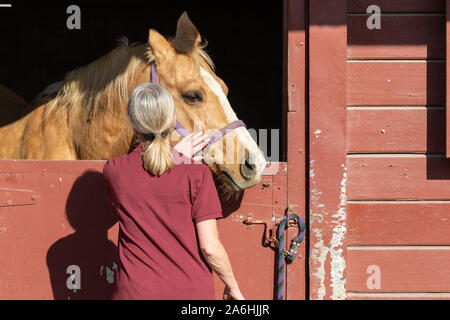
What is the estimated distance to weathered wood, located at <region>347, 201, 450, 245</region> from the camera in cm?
261

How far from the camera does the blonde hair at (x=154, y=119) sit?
178 centimetres

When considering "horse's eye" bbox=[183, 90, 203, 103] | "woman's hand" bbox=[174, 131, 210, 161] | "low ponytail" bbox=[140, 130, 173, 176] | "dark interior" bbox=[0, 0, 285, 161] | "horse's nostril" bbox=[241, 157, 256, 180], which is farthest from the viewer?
"dark interior" bbox=[0, 0, 285, 161]

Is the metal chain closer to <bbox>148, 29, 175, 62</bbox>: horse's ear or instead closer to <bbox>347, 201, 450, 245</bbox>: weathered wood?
<bbox>347, 201, 450, 245</bbox>: weathered wood

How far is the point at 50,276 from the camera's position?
2.50 meters

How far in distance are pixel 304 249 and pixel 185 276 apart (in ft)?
3.09

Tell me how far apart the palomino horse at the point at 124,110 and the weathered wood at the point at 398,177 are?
0.53 metres

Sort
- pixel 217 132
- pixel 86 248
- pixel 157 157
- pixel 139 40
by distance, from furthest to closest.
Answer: pixel 139 40
pixel 86 248
pixel 217 132
pixel 157 157

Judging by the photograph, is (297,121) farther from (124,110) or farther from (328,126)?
(124,110)

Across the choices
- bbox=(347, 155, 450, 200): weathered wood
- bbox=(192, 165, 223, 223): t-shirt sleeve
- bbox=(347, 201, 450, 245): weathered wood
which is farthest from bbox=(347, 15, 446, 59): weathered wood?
bbox=(192, 165, 223, 223): t-shirt sleeve

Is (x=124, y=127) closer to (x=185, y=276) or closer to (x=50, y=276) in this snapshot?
(x=50, y=276)

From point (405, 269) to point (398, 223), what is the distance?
219 millimetres

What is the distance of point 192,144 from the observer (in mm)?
2301

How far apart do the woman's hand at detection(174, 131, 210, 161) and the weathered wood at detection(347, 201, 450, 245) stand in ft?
2.55

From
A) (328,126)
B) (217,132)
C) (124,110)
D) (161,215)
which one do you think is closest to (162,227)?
(161,215)
